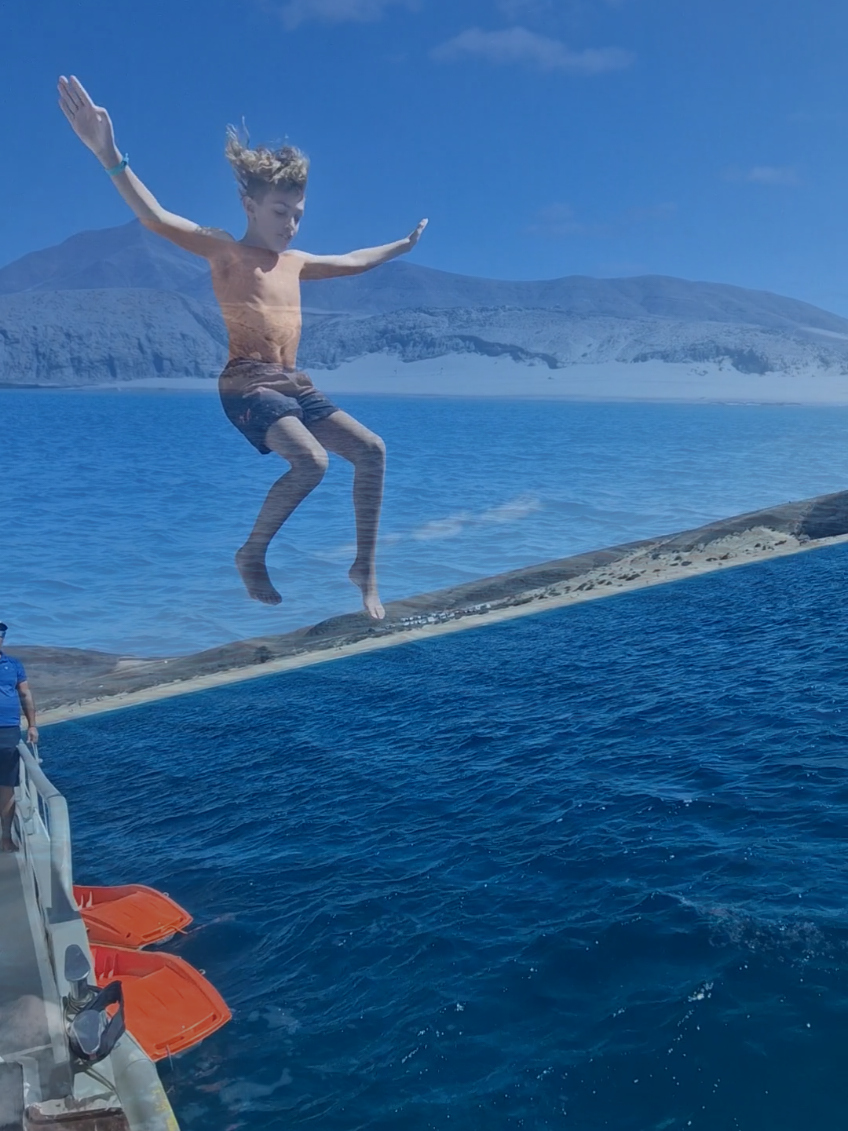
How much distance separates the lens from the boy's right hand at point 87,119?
8.97m

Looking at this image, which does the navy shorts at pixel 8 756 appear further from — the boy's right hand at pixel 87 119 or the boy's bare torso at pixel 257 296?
the boy's right hand at pixel 87 119

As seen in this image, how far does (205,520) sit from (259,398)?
1089cm

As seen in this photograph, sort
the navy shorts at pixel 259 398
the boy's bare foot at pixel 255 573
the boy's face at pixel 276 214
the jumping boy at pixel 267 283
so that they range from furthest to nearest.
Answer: the boy's bare foot at pixel 255 573 → the navy shorts at pixel 259 398 → the boy's face at pixel 276 214 → the jumping boy at pixel 267 283

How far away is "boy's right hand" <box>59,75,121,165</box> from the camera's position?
897 centimetres

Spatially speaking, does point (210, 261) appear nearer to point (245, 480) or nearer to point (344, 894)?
point (344, 894)

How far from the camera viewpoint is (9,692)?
8594 mm

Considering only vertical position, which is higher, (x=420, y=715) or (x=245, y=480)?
(x=245, y=480)

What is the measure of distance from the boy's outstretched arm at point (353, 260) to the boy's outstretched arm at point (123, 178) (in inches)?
35.2

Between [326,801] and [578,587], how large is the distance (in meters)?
14.5

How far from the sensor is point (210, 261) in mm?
10094

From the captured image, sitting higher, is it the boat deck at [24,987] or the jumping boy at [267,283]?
the jumping boy at [267,283]

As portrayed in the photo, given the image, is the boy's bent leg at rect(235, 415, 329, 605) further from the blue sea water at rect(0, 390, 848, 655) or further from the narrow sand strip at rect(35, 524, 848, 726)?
the narrow sand strip at rect(35, 524, 848, 726)

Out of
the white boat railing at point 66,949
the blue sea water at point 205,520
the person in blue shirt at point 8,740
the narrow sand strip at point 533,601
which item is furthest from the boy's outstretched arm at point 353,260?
the narrow sand strip at point 533,601

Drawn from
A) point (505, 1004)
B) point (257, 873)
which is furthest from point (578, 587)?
point (505, 1004)
